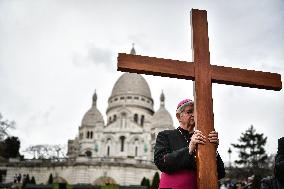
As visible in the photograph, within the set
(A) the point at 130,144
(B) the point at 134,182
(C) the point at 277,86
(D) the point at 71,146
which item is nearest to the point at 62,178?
(B) the point at 134,182

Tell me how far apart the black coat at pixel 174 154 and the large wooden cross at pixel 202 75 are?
213 mm

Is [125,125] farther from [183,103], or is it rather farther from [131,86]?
[183,103]

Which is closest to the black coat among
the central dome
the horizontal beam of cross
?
the horizontal beam of cross

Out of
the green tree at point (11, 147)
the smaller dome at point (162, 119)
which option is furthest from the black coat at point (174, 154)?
the green tree at point (11, 147)

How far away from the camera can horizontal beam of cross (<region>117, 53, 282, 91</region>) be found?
Result: 11.0 feet

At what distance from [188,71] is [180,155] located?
30.9 inches

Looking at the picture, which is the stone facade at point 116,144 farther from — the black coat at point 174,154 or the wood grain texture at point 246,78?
the wood grain texture at point 246,78

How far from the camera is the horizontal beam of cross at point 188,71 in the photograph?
11.0ft

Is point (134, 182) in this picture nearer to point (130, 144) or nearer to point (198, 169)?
point (130, 144)

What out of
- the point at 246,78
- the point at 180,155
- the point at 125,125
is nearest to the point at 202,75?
the point at 246,78

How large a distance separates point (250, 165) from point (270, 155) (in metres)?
8.38

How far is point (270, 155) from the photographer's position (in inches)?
2515

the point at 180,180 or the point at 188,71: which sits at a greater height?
the point at 188,71

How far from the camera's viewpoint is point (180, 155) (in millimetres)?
3197
